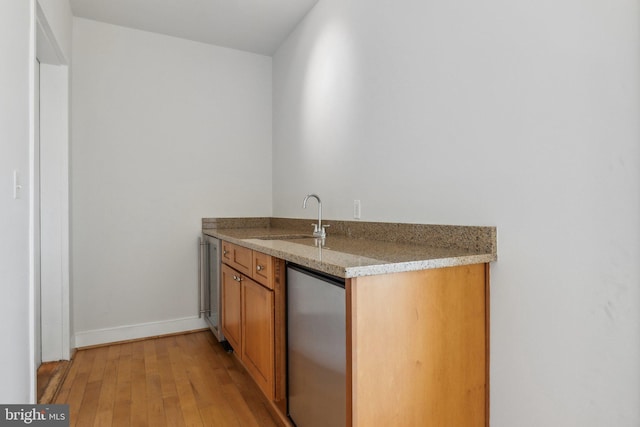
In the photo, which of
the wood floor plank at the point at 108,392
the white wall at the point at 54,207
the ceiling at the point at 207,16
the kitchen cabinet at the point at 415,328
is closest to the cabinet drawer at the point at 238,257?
the kitchen cabinet at the point at 415,328

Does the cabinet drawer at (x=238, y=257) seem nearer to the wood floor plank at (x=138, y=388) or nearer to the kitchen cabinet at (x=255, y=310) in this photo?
the kitchen cabinet at (x=255, y=310)

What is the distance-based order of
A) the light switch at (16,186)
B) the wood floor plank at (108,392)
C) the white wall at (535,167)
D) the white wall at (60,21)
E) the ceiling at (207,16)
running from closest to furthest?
1. the white wall at (535,167)
2. the light switch at (16,186)
3. the wood floor plank at (108,392)
4. the white wall at (60,21)
5. the ceiling at (207,16)

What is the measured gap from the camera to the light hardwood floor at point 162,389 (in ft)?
6.07

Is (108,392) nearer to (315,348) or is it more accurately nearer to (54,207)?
(54,207)

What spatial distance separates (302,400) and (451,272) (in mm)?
827

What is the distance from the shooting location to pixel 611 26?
1.03 meters

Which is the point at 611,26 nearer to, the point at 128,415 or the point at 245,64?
the point at 128,415

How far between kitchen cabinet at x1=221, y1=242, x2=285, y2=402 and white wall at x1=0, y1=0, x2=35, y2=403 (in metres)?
0.99

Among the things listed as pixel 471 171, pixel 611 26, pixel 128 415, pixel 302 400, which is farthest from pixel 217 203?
pixel 611 26

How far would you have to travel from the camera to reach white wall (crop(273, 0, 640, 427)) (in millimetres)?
1021

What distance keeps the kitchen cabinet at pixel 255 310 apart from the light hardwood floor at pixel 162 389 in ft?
0.61

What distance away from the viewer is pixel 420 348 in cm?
123

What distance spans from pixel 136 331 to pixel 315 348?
2.30 meters

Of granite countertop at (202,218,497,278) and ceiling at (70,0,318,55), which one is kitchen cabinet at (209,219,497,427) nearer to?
granite countertop at (202,218,497,278)
